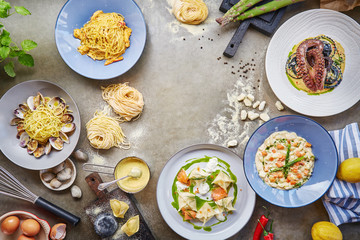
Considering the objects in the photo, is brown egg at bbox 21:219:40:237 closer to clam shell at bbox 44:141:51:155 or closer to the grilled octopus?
clam shell at bbox 44:141:51:155

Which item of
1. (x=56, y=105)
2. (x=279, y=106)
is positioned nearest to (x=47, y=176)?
(x=56, y=105)

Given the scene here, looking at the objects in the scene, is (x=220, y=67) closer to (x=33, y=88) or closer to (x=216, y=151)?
(x=216, y=151)

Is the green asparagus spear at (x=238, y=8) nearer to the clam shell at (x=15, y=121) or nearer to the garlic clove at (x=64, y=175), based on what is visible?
the garlic clove at (x=64, y=175)

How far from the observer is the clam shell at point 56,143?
143 inches

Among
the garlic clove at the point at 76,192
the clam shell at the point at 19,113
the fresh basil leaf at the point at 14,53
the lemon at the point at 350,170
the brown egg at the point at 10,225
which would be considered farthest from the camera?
the garlic clove at the point at 76,192

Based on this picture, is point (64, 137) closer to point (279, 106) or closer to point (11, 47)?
point (11, 47)

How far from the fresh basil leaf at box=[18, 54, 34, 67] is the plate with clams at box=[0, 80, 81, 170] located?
0.21 m

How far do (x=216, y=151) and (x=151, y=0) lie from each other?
216 centimetres

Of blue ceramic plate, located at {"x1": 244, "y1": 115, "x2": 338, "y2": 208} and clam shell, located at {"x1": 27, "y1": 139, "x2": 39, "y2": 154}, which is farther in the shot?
clam shell, located at {"x1": 27, "y1": 139, "x2": 39, "y2": 154}

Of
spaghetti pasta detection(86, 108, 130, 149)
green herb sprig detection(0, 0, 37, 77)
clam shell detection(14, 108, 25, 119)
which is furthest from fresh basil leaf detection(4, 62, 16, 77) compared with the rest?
spaghetti pasta detection(86, 108, 130, 149)

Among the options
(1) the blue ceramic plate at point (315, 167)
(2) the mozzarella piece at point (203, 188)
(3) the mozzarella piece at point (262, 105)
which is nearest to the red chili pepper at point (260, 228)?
(1) the blue ceramic plate at point (315, 167)

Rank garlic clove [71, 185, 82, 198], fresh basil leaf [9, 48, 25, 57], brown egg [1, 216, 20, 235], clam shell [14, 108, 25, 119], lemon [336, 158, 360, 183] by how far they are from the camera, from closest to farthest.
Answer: lemon [336, 158, 360, 183] → brown egg [1, 216, 20, 235] → fresh basil leaf [9, 48, 25, 57] → clam shell [14, 108, 25, 119] → garlic clove [71, 185, 82, 198]

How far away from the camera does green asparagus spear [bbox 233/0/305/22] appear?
3.67 meters

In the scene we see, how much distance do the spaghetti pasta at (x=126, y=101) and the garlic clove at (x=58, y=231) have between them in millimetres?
1534
